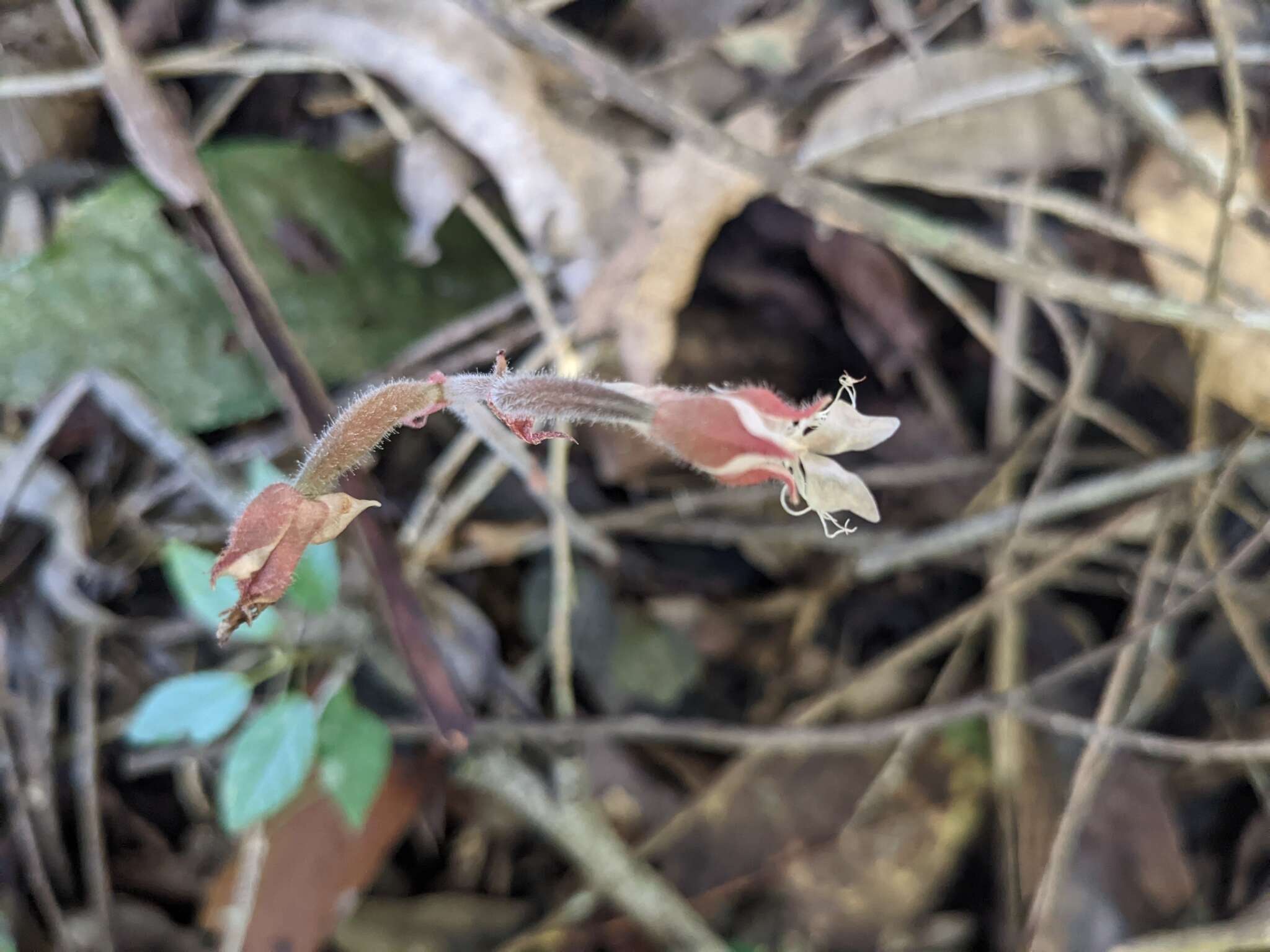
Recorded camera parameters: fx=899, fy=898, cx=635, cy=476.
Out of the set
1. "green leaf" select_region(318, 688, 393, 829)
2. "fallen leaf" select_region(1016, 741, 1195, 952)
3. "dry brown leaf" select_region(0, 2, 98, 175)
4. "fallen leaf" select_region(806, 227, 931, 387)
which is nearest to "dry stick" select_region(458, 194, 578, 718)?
"green leaf" select_region(318, 688, 393, 829)

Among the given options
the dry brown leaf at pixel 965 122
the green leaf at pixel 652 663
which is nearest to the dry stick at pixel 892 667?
the green leaf at pixel 652 663

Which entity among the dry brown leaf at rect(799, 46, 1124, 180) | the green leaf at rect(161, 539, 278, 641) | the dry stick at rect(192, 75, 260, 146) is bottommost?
the green leaf at rect(161, 539, 278, 641)

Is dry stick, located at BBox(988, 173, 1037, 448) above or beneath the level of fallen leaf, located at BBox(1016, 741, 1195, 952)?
above

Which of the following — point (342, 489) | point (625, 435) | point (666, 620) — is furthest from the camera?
point (666, 620)

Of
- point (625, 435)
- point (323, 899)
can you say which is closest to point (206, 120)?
point (625, 435)

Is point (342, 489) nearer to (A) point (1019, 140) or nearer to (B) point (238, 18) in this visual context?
(B) point (238, 18)

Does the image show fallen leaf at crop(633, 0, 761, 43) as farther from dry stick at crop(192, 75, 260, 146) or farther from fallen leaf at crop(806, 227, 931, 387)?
dry stick at crop(192, 75, 260, 146)

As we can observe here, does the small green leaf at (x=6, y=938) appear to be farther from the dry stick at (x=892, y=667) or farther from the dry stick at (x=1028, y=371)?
the dry stick at (x=1028, y=371)

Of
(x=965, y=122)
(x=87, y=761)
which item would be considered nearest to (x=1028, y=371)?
(x=965, y=122)
